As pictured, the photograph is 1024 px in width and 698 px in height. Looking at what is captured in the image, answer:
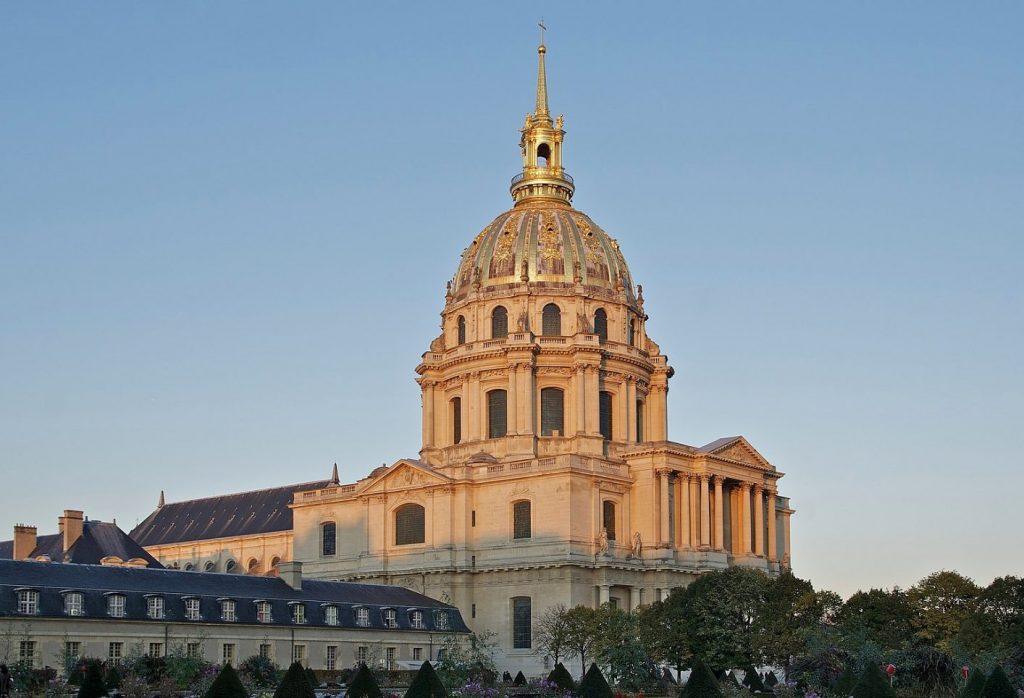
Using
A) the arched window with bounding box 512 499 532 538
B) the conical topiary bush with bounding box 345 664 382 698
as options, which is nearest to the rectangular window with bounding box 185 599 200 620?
the arched window with bounding box 512 499 532 538

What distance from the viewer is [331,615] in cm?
7706

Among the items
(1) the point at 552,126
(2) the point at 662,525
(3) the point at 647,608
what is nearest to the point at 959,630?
(3) the point at 647,608

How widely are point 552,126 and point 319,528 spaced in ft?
101

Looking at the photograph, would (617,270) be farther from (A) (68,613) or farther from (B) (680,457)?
(A) (68,613)

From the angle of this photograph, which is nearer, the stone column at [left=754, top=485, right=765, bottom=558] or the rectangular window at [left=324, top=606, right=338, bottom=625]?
the rectangular window at [left=324, top=606, right=338, bottom=625]

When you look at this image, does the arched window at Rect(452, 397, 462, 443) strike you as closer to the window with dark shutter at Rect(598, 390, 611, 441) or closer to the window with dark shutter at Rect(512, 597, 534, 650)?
the window with dark shutter at Rect(598, 390, 611, 441)

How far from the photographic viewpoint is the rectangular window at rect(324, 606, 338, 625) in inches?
3024

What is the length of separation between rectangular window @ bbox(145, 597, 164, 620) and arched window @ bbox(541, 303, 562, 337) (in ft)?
111

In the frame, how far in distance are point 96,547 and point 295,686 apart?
57704mm

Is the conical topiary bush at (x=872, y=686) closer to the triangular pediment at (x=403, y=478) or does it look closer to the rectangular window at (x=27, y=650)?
the rectangular window at (x=27, y=650)

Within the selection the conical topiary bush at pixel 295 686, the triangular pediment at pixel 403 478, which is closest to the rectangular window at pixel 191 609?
the triangular pediment at pixel 403 478

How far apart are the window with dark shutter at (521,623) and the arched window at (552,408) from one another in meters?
12.2

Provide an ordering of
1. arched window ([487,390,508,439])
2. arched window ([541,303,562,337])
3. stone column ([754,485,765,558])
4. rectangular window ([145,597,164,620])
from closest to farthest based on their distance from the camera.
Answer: rectangular window ([145,597,164,620]), arched window ([487,390,508,439]), stone column ([754,485,765,558]), arched window ([541,303,562,337])

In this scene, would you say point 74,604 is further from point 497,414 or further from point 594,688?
point 497,414
